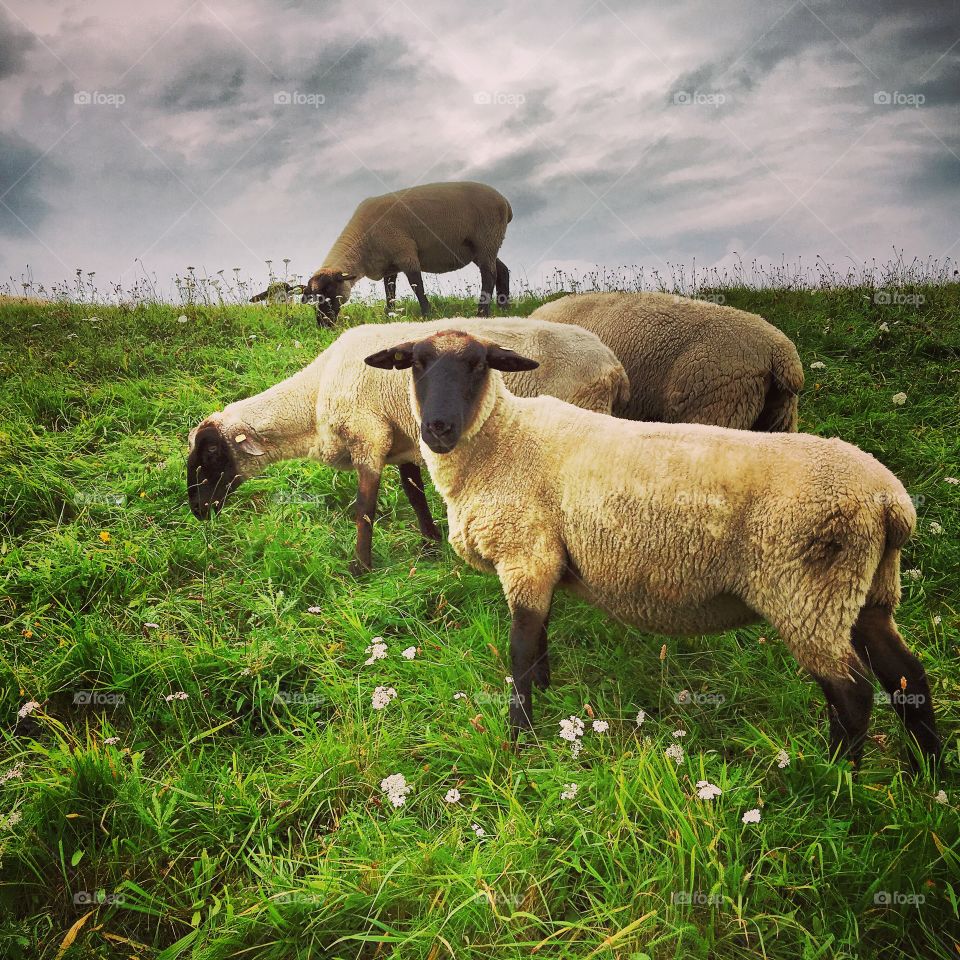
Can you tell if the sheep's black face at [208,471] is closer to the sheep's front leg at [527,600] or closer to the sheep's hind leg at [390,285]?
the sheep's front leg at [527,600]

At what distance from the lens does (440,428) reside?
3.39 metres

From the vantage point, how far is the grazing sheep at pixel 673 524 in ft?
9.14

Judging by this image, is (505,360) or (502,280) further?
(502,280)

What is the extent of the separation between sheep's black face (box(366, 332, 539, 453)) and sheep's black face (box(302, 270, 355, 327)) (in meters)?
7.24

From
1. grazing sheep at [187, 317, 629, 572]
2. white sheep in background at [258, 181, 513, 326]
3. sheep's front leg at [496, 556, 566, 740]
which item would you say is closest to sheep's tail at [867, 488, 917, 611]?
sheep's front leg at [496, 556, 566, 740]

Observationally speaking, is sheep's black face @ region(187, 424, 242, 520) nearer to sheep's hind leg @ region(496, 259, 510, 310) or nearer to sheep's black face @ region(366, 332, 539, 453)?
sheep's black face @ region(366, 332, 539, 453)

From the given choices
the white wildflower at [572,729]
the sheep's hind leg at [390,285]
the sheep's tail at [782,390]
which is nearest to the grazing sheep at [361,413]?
the sheep's tail at [782,390]

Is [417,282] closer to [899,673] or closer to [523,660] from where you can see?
[523,660]

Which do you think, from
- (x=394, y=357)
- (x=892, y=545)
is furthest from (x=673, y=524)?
(x=394, y=357)

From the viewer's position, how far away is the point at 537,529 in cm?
336

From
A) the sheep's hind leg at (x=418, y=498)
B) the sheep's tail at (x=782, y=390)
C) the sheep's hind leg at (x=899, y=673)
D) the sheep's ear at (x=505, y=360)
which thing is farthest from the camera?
the sheep's hind leg at (x=418, y=498)

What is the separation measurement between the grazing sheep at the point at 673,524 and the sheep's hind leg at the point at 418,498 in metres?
1.97

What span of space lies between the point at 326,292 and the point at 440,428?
828 cm

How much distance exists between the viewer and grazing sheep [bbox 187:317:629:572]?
17.1 ft
